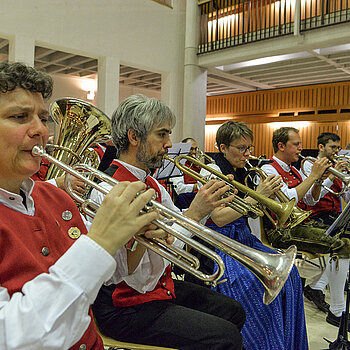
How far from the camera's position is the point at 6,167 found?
40.8 inches

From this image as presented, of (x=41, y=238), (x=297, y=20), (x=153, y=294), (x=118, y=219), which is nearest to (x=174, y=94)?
(x=297, y=20)

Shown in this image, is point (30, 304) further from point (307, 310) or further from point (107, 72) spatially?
point (107, 72)

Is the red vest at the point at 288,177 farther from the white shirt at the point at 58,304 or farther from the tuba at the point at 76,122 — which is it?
the white shirt at the point at 58,304

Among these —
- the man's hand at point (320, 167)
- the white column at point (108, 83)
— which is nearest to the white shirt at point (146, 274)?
the man's hand at point (320, 167)

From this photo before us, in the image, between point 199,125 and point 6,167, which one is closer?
point 6,167

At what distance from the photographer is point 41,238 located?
3.45ft

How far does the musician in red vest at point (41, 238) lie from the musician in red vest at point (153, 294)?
33cm

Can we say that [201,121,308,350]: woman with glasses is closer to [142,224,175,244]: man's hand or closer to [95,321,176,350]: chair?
[95,321,176,350]: chair

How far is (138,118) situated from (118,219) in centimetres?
Answer: 110

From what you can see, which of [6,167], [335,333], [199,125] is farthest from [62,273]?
[199,125]

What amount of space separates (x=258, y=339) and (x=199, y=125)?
7.17 m

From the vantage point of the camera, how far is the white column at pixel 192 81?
8602 mm

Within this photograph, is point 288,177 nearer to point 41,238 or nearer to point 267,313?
point 267,313

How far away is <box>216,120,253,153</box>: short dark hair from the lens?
2.87 meters
